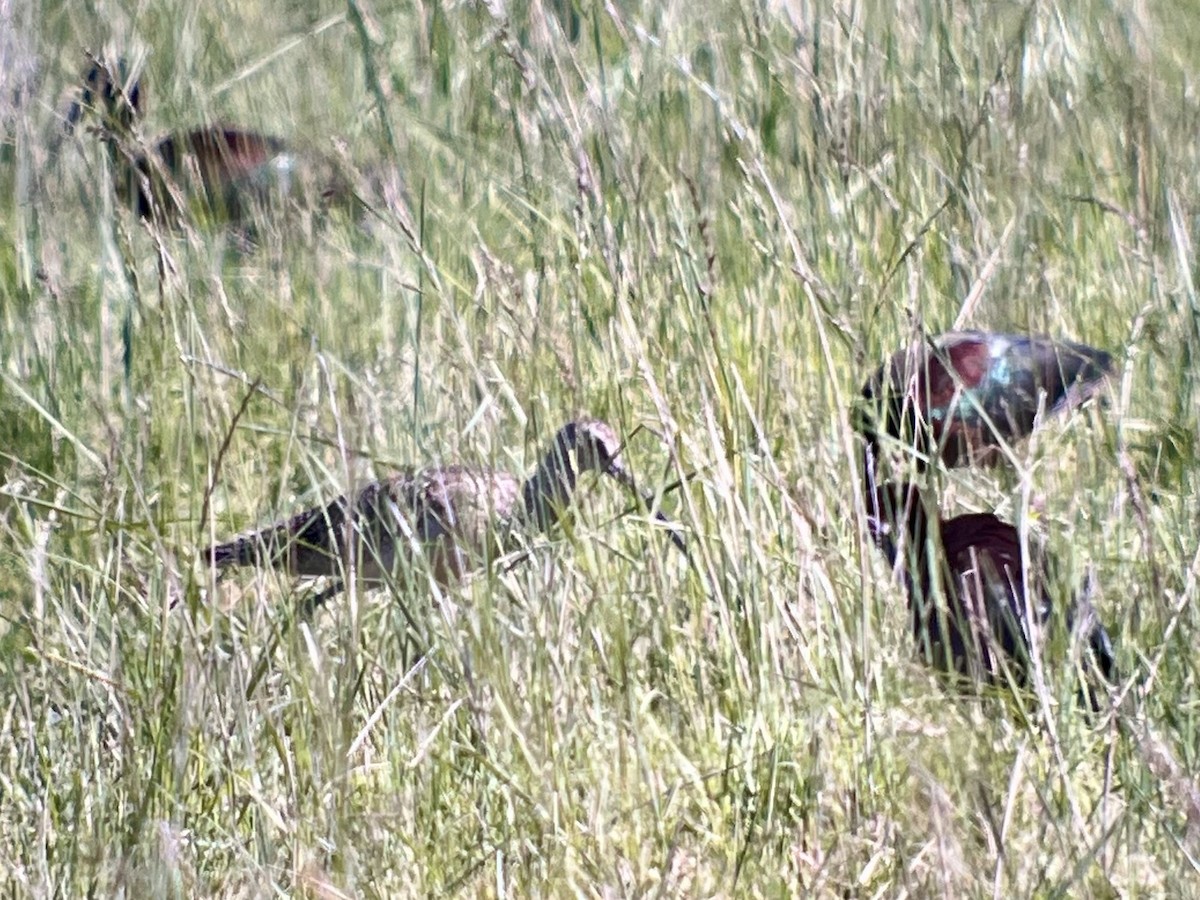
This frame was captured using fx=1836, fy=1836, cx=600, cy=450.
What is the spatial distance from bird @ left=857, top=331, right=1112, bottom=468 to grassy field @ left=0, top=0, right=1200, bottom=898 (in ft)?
0.17

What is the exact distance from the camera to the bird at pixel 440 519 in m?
2.01

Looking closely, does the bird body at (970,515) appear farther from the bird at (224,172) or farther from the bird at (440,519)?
the bird at (224,172)

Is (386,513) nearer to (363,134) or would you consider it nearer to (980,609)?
(980,609)

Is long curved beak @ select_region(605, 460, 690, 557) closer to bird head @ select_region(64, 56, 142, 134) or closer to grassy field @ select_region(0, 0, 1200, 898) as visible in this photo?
grassy field @ select_region(0, 0, 1200, 898)

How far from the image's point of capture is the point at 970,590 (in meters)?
2.09

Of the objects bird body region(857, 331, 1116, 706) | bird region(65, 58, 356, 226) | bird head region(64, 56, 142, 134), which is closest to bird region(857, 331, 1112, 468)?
bird body region(857, 331, 1116, 706)

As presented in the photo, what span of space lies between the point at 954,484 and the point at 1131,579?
39 cm

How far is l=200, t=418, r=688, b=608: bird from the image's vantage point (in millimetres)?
2008

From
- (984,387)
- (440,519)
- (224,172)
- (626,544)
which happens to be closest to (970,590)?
(984,387)

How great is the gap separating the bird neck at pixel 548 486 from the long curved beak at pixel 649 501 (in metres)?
0.06

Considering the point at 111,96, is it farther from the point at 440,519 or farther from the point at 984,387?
the point at 984,387

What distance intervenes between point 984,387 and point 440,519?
0.72m

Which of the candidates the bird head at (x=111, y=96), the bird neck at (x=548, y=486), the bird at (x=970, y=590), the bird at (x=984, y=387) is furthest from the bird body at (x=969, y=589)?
the bird head at (x=111, y=96)

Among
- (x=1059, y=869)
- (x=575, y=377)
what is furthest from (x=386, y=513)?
(x=1059, y=869)
